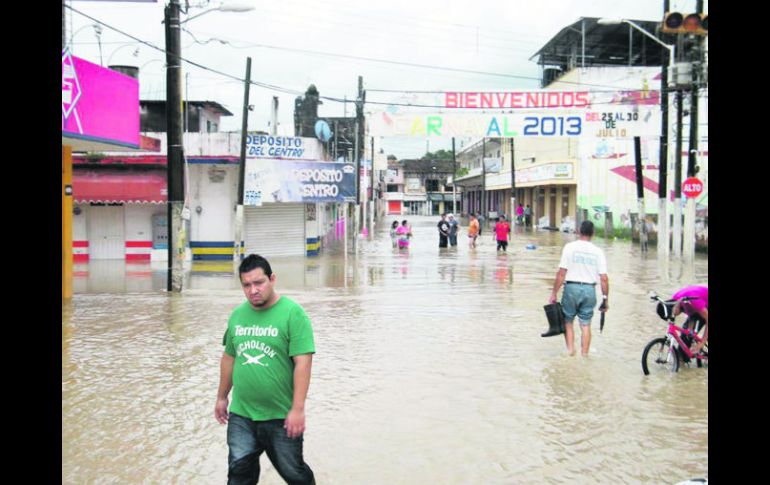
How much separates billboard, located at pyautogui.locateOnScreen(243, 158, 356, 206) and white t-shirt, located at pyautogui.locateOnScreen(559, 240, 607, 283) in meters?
16.5

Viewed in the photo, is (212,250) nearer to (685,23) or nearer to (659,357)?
(685,23)

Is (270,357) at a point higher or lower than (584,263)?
lower

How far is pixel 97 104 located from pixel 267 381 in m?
11.2

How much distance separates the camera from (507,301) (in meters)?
15.3

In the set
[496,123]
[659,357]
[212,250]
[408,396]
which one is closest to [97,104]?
[408,396]

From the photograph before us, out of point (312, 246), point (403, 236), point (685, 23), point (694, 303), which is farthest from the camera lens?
point (403, 236)

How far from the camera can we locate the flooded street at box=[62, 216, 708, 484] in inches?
231

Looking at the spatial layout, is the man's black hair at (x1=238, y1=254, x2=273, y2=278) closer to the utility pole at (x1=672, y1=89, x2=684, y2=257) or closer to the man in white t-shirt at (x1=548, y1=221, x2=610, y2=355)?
the man in white t-shirt at (x1=548, y1=221, x2=610, y2=355)

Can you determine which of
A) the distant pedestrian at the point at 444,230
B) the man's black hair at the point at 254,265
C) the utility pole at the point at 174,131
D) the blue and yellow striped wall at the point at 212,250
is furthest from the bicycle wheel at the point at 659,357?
the distant pedestrian at the point at 444,230

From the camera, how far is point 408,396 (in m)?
7.91
